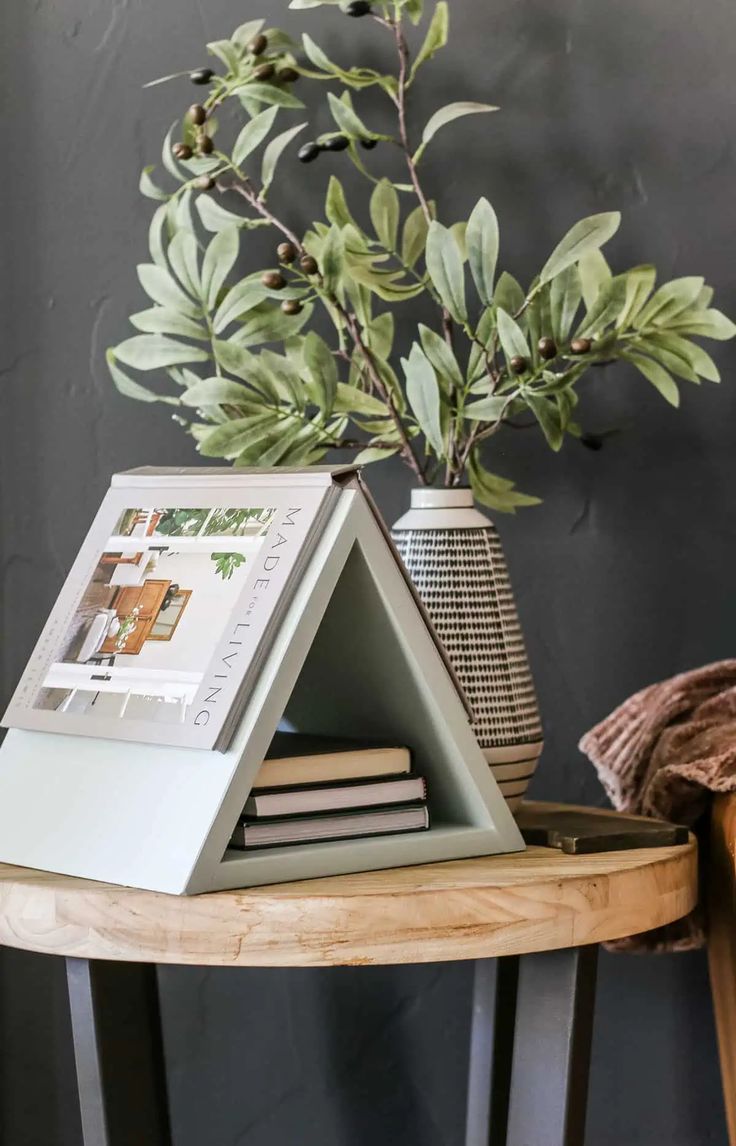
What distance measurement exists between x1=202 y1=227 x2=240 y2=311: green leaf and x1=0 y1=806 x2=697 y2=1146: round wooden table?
61 cm

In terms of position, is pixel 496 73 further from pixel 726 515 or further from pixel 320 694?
pixel 320 694

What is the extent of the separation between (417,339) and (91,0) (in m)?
0.52

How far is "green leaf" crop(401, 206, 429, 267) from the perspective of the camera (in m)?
1.33

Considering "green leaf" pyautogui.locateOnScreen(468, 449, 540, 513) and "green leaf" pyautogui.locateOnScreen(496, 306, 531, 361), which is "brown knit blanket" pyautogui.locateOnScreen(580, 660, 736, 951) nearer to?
"green leaf" pyautogui.locateOnScreen(468, 449, 540, 513)

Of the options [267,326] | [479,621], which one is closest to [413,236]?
[267,326]

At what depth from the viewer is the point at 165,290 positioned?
1.33 metres

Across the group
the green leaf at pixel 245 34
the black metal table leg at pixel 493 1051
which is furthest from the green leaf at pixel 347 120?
the black metal table leg at pixel 493 1051

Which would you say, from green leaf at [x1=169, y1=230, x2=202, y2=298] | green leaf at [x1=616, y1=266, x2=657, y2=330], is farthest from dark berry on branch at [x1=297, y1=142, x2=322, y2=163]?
green leaf at [x1=616, y1=266, x2=657, y2=330]

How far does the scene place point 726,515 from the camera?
1.42 metres

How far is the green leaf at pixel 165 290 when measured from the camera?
132 cm

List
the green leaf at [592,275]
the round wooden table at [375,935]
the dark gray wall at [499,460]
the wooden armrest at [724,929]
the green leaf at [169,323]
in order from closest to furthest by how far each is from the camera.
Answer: the round wooden table at [375,935] → the wooden armrest at [724,929] → the green leaf at [592,275] → the green leaf at [169,323] → the dark gray wall at [499,460]

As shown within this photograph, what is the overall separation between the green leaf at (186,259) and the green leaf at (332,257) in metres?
0.17

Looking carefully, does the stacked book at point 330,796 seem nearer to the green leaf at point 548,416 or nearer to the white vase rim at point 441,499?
the white vase rim at point 441,499

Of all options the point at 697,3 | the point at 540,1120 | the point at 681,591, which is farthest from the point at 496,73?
the point at 540,1120
